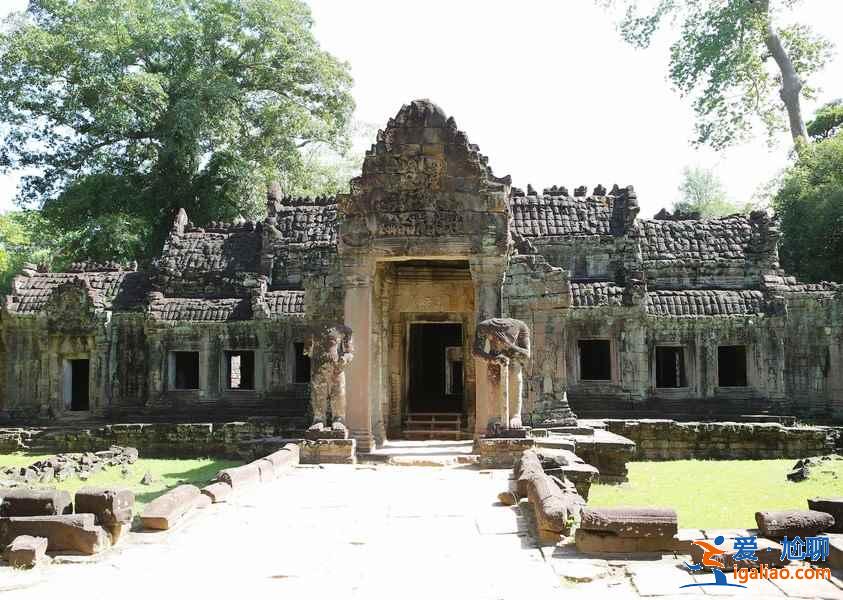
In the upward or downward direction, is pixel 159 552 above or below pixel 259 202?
below

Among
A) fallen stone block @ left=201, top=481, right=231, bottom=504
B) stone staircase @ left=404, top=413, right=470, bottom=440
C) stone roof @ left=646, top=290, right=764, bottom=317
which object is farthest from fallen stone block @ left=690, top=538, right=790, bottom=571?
stone roof @ left=646, top=290, right=764, bottom=317

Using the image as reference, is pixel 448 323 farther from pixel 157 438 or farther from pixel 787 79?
pixel 787 79

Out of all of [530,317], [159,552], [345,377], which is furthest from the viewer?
[530,317]

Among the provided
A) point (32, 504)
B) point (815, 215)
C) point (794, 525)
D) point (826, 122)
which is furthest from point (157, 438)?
point (826, 122)

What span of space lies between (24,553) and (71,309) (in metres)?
17.0

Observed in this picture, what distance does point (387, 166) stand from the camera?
12594 mm

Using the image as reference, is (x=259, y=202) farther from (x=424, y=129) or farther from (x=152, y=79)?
(x=424, y=129)

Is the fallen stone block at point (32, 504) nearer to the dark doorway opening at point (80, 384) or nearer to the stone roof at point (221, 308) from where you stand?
the stone roof at point (221, 308)

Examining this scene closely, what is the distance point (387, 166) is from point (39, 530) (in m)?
7.62

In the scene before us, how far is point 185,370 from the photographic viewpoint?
2317 centimetres

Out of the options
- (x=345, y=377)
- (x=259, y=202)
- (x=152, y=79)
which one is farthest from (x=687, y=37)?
(x=345, y=377)

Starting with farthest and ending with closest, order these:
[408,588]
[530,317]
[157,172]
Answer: [157,172]
[530,317]
[408,588]

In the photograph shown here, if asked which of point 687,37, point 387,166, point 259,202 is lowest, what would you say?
point 387,166

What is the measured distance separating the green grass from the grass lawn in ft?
22.3
